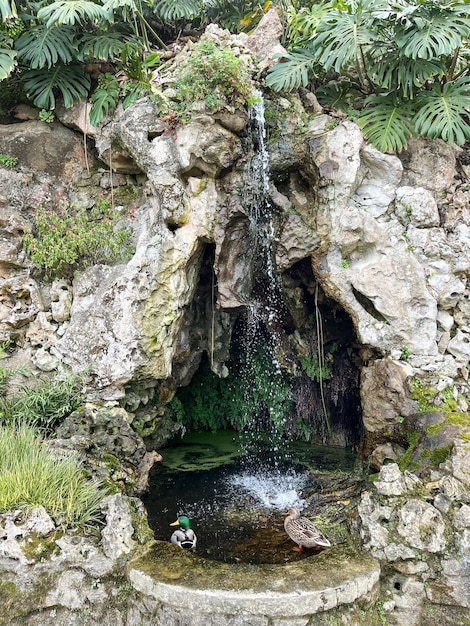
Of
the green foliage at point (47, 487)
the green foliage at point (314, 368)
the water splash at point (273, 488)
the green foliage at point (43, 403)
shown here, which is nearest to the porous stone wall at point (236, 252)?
the green foliage at point (43, 403)

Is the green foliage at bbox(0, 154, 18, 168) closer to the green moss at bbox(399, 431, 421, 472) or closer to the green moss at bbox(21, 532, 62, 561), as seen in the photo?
the green moss at bbox(21, 532, 62, 561)

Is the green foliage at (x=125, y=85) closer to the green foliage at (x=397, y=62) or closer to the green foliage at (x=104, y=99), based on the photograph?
the green foliage at (x=104, y=99)

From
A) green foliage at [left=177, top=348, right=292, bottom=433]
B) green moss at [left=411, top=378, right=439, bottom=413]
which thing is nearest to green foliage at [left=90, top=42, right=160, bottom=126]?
green foliage at [left=177, top=348, right=292, bottom=433]

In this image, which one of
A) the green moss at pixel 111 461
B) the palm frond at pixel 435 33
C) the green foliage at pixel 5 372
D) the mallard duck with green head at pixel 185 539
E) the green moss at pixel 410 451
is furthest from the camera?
the palm frond at pixel 435 33

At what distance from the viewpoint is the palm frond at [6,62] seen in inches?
229

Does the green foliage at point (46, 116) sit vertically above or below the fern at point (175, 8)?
below

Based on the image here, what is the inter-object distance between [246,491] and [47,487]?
276 cm

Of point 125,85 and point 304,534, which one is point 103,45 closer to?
point 125,85

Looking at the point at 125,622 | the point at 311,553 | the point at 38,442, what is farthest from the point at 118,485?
the point at 311,553

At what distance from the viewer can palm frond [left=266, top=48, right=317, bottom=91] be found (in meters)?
6.32

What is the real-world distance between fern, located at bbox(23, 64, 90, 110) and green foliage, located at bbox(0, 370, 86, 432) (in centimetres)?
378

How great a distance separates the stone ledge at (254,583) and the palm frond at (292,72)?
567cm

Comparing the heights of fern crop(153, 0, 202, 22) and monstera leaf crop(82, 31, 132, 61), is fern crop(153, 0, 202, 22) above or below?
above

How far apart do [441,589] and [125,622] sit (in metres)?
2.52
